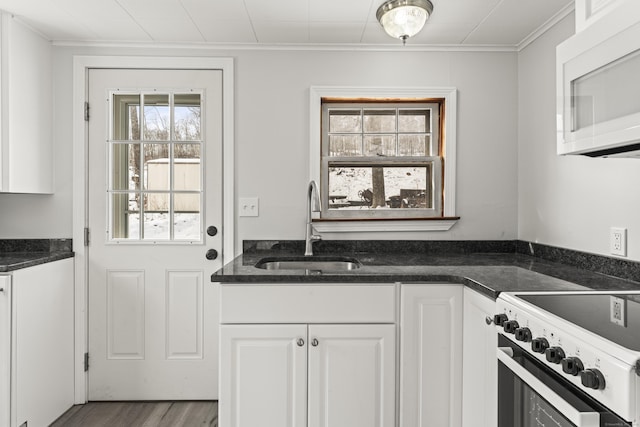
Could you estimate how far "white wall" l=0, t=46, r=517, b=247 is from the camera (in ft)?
8.16

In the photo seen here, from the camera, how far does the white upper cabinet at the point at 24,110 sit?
6.97 ft

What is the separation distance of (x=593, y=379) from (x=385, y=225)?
1.65 metres

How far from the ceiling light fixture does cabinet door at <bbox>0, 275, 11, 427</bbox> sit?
208 cm

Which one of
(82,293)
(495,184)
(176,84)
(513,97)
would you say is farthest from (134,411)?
(513,97)

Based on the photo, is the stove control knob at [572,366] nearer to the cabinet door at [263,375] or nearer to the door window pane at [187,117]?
the cabinet door at [263,375]

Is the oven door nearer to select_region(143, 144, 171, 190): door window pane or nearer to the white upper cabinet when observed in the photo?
select_region(143, 144, 171, 190): door window pane

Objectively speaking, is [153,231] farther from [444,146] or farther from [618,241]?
[618,241]

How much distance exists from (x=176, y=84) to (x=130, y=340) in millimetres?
1512

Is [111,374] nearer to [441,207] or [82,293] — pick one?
[82,293]

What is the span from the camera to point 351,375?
5.88 ft

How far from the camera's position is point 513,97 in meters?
2.56

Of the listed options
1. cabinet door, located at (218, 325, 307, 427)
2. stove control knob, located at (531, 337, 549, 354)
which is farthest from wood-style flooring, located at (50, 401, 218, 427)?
stove control knob, located at (531, 337, 549, 354)

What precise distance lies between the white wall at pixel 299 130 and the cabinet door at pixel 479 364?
88 cm

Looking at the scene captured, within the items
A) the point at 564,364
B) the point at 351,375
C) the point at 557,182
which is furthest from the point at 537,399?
the point at 557,182
